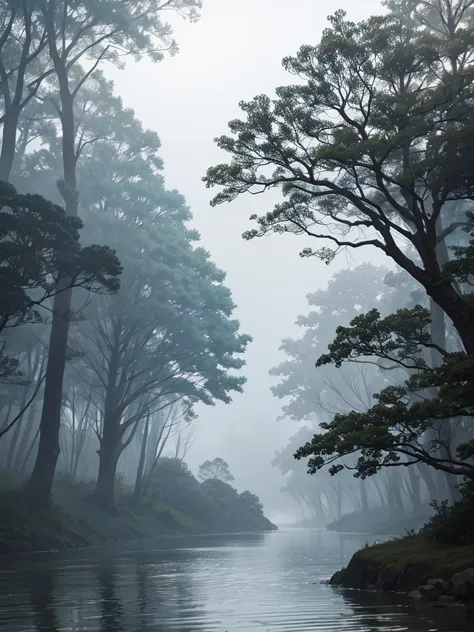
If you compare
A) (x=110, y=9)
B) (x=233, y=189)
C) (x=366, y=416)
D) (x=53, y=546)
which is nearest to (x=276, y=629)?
(x=366, y=416)

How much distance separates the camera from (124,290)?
124 ft

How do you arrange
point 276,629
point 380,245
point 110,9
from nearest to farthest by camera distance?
point 276,629, point 380,245, point 110,9

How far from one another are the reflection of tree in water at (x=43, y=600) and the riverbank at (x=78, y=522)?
969 centimetres

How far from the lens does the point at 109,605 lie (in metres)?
11.0

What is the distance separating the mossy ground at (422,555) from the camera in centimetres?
1159

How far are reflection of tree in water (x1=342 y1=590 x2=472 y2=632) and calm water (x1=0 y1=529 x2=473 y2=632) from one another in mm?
Answer: 12

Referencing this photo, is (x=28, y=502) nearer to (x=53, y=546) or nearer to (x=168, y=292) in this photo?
(x=53, y=546)

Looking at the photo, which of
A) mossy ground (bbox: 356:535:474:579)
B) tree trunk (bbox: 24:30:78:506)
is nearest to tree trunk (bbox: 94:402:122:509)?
tree trunk (bbox: 24:30:78:506)

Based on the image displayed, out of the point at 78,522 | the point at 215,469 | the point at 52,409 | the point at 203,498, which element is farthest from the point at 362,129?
the point at 215,469

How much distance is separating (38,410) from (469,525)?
146 ft

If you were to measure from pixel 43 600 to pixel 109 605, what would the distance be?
4.08 feet

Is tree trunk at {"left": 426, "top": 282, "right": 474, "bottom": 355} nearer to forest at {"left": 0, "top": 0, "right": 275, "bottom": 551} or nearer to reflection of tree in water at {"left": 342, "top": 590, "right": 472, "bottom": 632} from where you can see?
reflection of tree in water at {"left": 342, "top": 590, "right": 472, "bottom": 632}

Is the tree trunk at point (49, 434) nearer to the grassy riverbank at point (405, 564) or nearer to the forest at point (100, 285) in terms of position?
the forest at point (100, 285)

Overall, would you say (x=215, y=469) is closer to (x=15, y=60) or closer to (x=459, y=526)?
(x=15, y=60)
